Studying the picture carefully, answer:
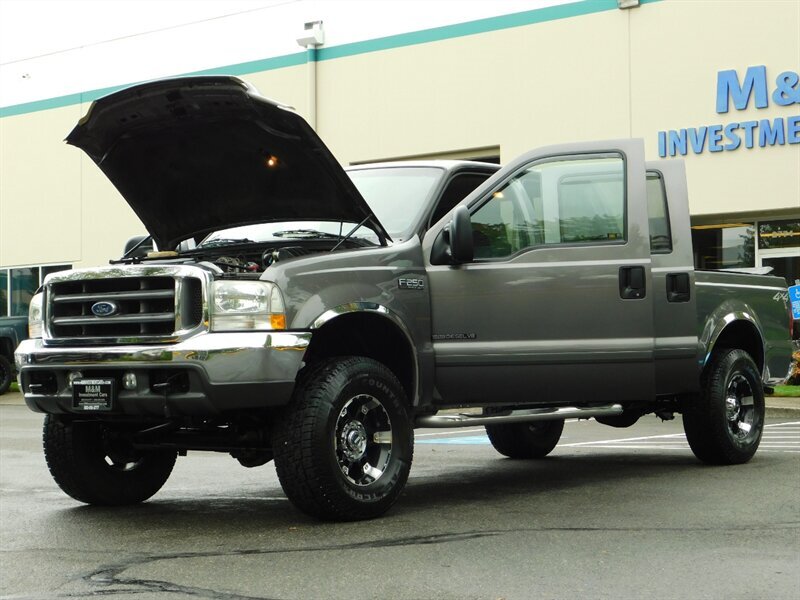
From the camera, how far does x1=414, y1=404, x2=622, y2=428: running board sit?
7.29m

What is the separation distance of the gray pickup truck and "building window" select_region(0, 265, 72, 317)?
25.8 meters

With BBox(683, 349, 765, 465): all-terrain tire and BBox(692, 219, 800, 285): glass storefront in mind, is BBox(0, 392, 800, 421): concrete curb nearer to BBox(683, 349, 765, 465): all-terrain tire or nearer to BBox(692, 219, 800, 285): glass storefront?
BBox(692, 219, 800, 285): glass storefront

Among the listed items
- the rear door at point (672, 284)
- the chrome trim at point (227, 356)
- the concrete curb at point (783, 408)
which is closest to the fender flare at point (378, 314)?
the chrome trim at point (227, 356)

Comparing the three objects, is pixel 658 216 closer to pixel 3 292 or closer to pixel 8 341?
pixel 8 341

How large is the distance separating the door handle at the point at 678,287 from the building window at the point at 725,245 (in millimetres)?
13955

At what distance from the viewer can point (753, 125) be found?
21250 millimetres

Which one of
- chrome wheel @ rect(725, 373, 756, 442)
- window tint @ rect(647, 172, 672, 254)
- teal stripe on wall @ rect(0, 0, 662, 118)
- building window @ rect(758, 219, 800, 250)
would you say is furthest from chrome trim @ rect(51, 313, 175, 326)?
teal stripe on wall @ rect(0, 0, 662, 118)

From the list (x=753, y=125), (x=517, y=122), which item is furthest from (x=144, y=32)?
(x=753, y=125)

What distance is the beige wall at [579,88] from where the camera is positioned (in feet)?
70.0

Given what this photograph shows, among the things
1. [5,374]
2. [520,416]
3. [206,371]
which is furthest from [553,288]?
[5,374]

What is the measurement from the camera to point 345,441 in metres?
6.74

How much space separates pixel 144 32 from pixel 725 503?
2674 cm

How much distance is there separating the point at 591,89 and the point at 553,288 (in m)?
16.3

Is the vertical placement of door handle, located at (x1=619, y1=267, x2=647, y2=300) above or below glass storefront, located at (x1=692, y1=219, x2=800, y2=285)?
below
